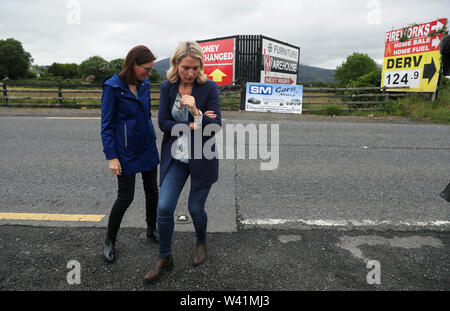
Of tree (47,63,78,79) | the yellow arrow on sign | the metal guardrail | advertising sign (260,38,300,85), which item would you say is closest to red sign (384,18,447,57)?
the metal guardrail

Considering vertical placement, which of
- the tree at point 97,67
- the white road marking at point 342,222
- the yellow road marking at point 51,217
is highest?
the tree at point 97,67

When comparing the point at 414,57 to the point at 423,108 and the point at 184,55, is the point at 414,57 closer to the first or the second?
the point at 423,108

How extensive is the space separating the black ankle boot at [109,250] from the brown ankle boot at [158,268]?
1.47 feet

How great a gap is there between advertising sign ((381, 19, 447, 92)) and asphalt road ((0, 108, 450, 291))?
931 centimetres

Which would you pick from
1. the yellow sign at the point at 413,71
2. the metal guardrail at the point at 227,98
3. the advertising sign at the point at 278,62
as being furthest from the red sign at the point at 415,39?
the advertising sign at the point at 278,62

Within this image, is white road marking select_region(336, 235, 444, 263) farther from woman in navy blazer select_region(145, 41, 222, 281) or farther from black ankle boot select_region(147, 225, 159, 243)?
black ankle boot select_region(147, 225, 159, 243)

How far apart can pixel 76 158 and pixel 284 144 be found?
15.3 feet

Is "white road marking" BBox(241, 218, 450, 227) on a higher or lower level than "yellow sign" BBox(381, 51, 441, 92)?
lower

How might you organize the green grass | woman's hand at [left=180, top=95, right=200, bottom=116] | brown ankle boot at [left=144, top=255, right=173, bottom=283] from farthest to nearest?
1. the green grass
2. brown ankle boot at [left=144, top=255, right=173, bottom=283]
3. woman's hand at [left=180, top=95, right=200, bottom=116]

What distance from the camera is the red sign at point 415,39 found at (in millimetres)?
12953

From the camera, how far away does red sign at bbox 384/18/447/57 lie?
13.0m

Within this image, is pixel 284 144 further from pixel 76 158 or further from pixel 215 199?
pixel 76 158

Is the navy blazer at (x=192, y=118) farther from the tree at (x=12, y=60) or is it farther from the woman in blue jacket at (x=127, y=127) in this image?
the tree at (x=12, y=60)

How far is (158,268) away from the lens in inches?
92.8
